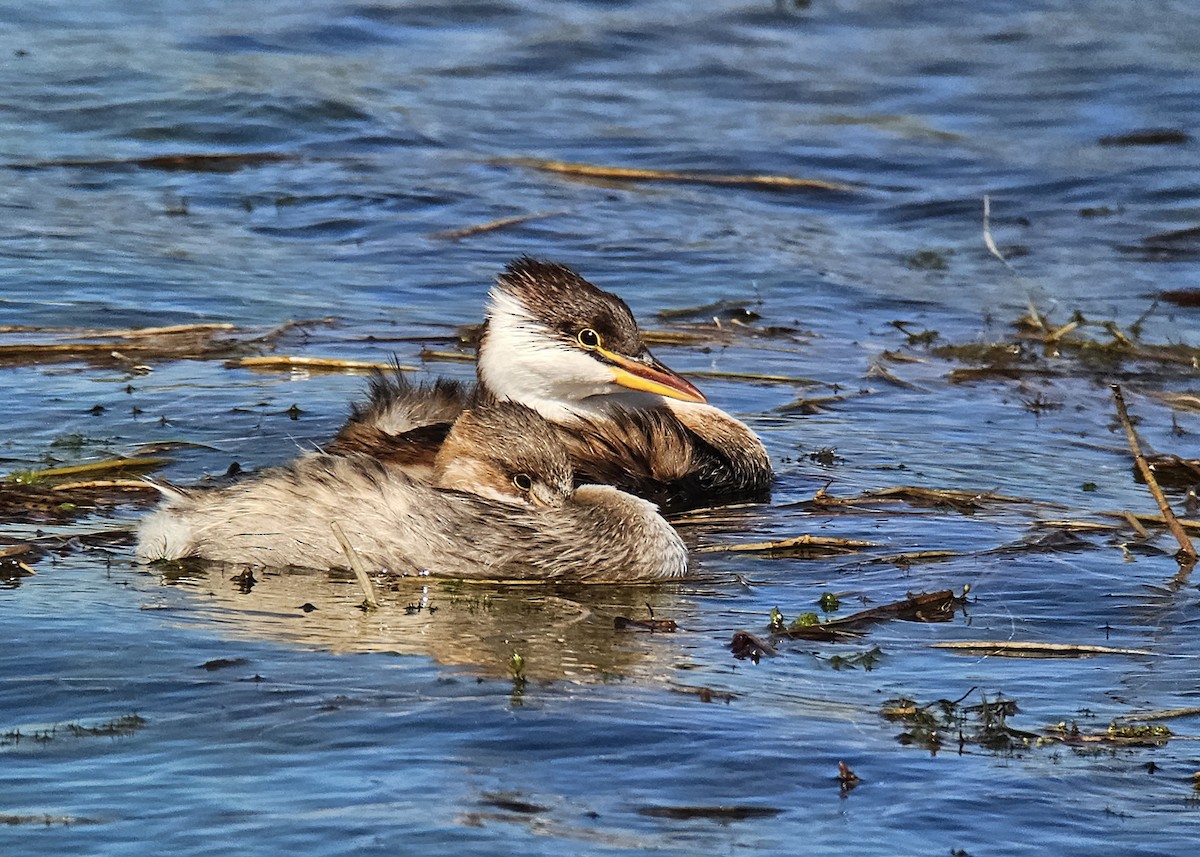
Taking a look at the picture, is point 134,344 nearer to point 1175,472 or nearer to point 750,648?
point 1175,472

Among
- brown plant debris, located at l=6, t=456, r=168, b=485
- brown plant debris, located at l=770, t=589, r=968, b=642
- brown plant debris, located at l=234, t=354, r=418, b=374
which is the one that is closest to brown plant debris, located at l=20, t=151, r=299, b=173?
brown plant debris, located at l=234, t=354, r=418, b=374

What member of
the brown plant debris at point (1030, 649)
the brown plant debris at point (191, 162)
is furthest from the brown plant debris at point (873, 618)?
the brown plant debris at point (191, 162)

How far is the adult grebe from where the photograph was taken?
9258mm

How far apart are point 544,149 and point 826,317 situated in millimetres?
5291

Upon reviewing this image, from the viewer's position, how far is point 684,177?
16.7 meters

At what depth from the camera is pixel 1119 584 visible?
7625 millimetres

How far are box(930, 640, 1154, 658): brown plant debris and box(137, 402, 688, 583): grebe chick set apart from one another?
1.33 metres

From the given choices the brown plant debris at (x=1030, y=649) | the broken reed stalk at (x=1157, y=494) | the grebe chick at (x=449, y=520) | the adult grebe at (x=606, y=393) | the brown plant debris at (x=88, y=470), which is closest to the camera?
the brown plant debris at (x=1030, y=649)

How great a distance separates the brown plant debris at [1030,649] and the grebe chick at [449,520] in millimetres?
1328

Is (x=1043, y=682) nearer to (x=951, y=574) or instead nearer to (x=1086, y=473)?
(x=951, y=574)

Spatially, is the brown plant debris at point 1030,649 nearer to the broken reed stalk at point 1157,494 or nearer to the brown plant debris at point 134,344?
the broken reed stalk at point 1157,494

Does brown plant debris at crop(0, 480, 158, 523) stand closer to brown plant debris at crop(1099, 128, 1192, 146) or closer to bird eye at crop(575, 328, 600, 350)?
bird eye at crop(575, 328, 600, 350)

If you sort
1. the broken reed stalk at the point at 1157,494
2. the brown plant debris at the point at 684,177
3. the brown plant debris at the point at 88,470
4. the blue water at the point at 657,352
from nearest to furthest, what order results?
the blue water at the point at 657,352, the broken reed stalk at the point at 1157,494, the brown plant debris at the point at 88,470, the brown plant debris at the point at 684,177

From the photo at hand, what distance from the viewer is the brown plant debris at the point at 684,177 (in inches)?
655
